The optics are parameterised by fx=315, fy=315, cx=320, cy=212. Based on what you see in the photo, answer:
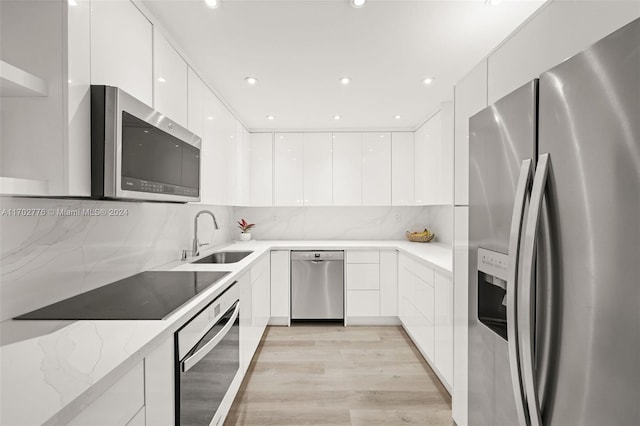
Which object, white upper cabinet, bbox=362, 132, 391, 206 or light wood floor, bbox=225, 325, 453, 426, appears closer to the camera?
light wood floor, bbox=225, 325, 453, 426

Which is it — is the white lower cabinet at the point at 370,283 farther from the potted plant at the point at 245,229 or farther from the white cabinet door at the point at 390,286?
the potted plant at the point at 245,229

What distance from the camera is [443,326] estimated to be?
7.38 ft

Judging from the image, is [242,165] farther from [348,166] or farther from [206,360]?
[206,360]

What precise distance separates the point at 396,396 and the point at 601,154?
217 cm

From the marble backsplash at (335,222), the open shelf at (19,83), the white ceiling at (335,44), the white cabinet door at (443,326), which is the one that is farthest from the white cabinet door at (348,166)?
the open shelf at (19,83)

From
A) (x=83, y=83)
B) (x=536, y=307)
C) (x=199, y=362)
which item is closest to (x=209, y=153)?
(x=83, y=83)

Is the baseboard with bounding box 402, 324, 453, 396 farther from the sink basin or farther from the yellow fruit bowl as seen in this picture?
the sink basin

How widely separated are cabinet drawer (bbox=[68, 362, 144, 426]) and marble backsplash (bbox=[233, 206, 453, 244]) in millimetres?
3459

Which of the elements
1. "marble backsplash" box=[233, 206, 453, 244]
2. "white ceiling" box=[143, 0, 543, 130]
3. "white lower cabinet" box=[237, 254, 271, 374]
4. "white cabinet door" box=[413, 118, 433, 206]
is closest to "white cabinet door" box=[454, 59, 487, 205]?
"white ceiling" box=[143, 0, 543, 130]

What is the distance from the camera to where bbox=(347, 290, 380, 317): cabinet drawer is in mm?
3668

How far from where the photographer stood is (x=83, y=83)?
1.17 m

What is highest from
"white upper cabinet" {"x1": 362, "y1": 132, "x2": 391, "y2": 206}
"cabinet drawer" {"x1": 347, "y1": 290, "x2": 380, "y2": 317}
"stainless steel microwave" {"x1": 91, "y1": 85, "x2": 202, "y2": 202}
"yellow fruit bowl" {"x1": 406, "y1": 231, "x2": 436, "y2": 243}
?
"white upper cabinet" {"x1": 362, "y1": 132, "x2": 391, "y2": 206}

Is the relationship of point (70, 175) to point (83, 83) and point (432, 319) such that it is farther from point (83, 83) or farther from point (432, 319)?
point (432, 319)

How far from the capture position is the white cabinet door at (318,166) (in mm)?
4078
